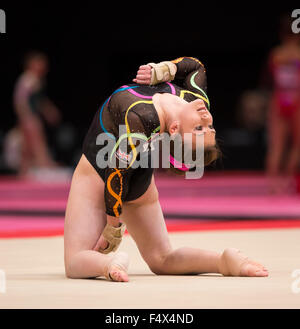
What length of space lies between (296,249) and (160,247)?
1153 mm

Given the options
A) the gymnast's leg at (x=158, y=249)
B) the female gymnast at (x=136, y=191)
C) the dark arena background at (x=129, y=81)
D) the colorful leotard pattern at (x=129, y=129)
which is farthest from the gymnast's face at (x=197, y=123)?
the dark arena background at (x=129, y=81)

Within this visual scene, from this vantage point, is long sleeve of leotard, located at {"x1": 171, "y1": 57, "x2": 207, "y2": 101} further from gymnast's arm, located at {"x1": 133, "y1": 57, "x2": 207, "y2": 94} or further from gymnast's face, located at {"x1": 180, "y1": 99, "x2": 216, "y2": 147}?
gymnast's face, located at {"x1": 180, "y1": 99, "x2": 216, "y2": 147}

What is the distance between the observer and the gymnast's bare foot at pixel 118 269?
11.1 feet

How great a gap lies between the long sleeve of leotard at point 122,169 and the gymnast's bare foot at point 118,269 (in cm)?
18

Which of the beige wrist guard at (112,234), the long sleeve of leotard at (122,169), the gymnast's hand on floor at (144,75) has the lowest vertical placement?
the beige wrist guard at (112,234)

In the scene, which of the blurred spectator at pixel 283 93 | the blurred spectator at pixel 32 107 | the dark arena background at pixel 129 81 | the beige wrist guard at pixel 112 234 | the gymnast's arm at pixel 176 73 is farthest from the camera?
the blurred spectator at pixel 32 107

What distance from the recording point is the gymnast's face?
3.46m

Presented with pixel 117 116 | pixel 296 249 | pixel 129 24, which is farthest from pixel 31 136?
pixel 117 116

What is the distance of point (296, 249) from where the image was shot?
4598 millimetres

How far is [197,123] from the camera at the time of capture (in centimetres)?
348

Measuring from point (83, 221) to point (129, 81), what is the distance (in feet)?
33.6

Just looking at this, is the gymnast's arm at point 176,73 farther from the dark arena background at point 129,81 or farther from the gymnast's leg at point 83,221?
the dark arena background at point 129,81

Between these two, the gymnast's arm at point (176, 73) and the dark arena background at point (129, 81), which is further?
the dark arena background at point (129, 81)
